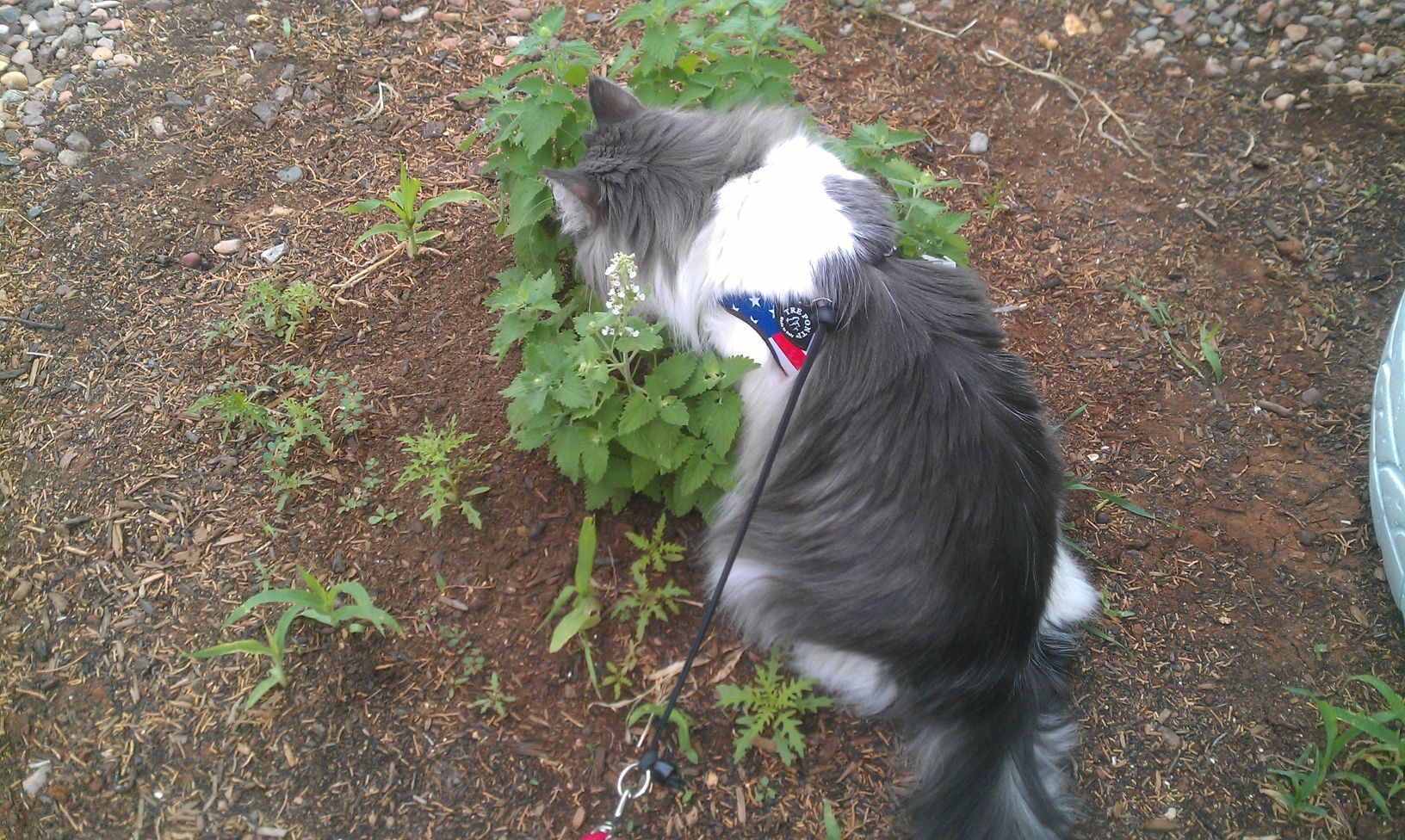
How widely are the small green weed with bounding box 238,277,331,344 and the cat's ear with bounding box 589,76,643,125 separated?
1275mm

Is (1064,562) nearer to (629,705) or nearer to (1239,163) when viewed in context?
(629,705)

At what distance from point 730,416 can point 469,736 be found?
1.14m

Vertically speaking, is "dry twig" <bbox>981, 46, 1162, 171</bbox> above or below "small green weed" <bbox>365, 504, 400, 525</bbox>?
above

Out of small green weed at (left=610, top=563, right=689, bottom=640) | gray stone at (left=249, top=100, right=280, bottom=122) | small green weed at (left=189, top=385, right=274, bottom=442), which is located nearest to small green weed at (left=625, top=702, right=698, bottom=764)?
small green weed at (left=610, top=563, right=689, bottom=640)

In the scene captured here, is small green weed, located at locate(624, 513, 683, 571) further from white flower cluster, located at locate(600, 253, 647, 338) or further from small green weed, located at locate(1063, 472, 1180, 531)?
small green weed, located at locate(1063, 472, 1180, 531)

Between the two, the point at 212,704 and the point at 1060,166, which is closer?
the point at 212,704

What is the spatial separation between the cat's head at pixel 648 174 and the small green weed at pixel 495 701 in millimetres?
1240

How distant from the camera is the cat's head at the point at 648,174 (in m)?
2.32

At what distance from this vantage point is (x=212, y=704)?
2303 millimetres

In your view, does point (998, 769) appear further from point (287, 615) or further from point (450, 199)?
point (450, 199)

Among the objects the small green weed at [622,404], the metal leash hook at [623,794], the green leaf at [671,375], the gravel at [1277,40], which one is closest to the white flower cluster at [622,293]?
the small green weed at [622,404]

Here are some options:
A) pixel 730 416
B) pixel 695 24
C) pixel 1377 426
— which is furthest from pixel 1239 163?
→ pixel 730 416

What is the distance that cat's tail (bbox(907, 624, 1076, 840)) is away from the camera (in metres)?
2.00

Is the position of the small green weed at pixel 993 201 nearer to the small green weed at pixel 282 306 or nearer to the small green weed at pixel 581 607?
the small green weed at pixel 581 607
